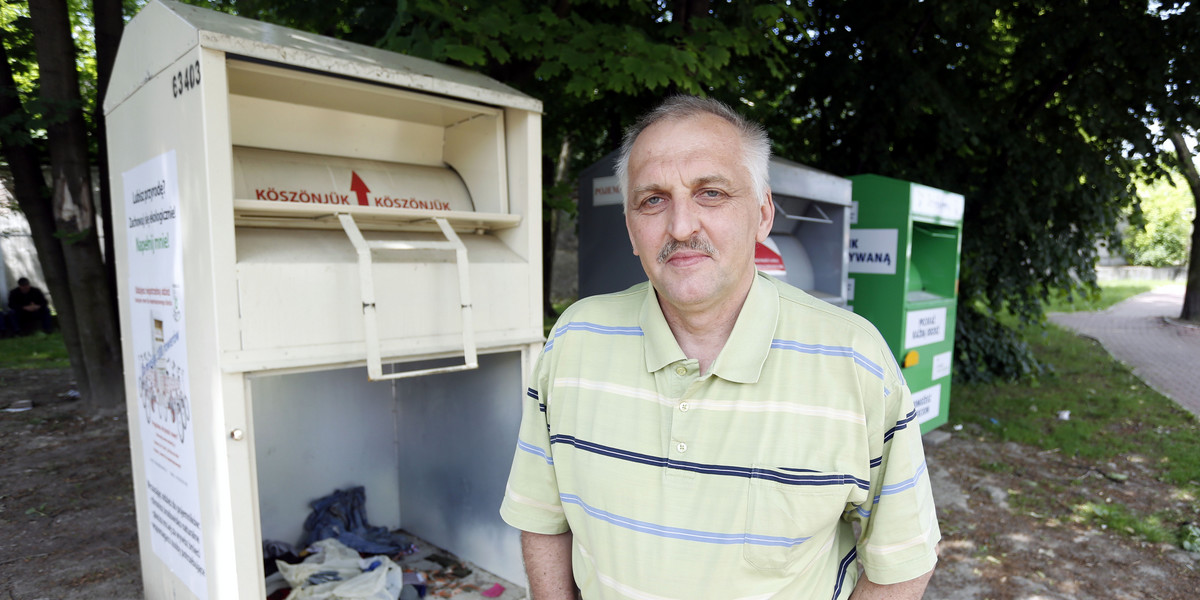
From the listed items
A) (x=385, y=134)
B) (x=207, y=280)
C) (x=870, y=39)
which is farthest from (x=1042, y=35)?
(x=207, y=280)

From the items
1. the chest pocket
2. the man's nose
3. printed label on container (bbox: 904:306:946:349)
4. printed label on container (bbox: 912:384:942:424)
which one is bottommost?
printed label on container (bbox: 912:384:942:424)

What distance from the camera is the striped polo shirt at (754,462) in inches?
51.3

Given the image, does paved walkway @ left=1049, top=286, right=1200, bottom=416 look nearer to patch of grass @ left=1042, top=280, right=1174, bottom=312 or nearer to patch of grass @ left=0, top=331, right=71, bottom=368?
patch of grass @ left=1042, top=280, right=1174, bottom=312

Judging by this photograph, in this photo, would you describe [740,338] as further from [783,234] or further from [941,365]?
[941,365]

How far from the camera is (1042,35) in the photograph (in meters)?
6.86

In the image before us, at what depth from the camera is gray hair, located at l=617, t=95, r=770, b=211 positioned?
1445 mm

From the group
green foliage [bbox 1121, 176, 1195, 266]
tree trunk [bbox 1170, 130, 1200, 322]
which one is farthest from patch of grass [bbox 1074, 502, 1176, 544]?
green foliage [bbox 1121, 176, 1195, 266]

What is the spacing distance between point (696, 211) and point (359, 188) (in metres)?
1.97

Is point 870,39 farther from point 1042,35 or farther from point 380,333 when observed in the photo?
point 380,333

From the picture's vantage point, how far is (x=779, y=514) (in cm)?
129

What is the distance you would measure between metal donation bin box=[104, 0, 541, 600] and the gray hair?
4.09 ft

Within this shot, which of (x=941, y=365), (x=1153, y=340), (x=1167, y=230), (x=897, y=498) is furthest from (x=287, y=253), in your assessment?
(x=1167, y=230)

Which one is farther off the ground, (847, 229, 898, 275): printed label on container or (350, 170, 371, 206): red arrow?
(350, 170, 371, 206): red arrow

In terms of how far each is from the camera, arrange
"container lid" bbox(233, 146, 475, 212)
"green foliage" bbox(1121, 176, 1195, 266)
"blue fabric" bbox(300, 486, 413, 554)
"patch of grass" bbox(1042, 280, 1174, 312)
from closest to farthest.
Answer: "container lid" bbox(233, 146, 475, 212), "blue fabric" bbox(300, 486, 413, 554), "patch of grass" bbox(1042, 280, 1174, 312), "green foliage" bbox(1121, 176, 1195, 266)
